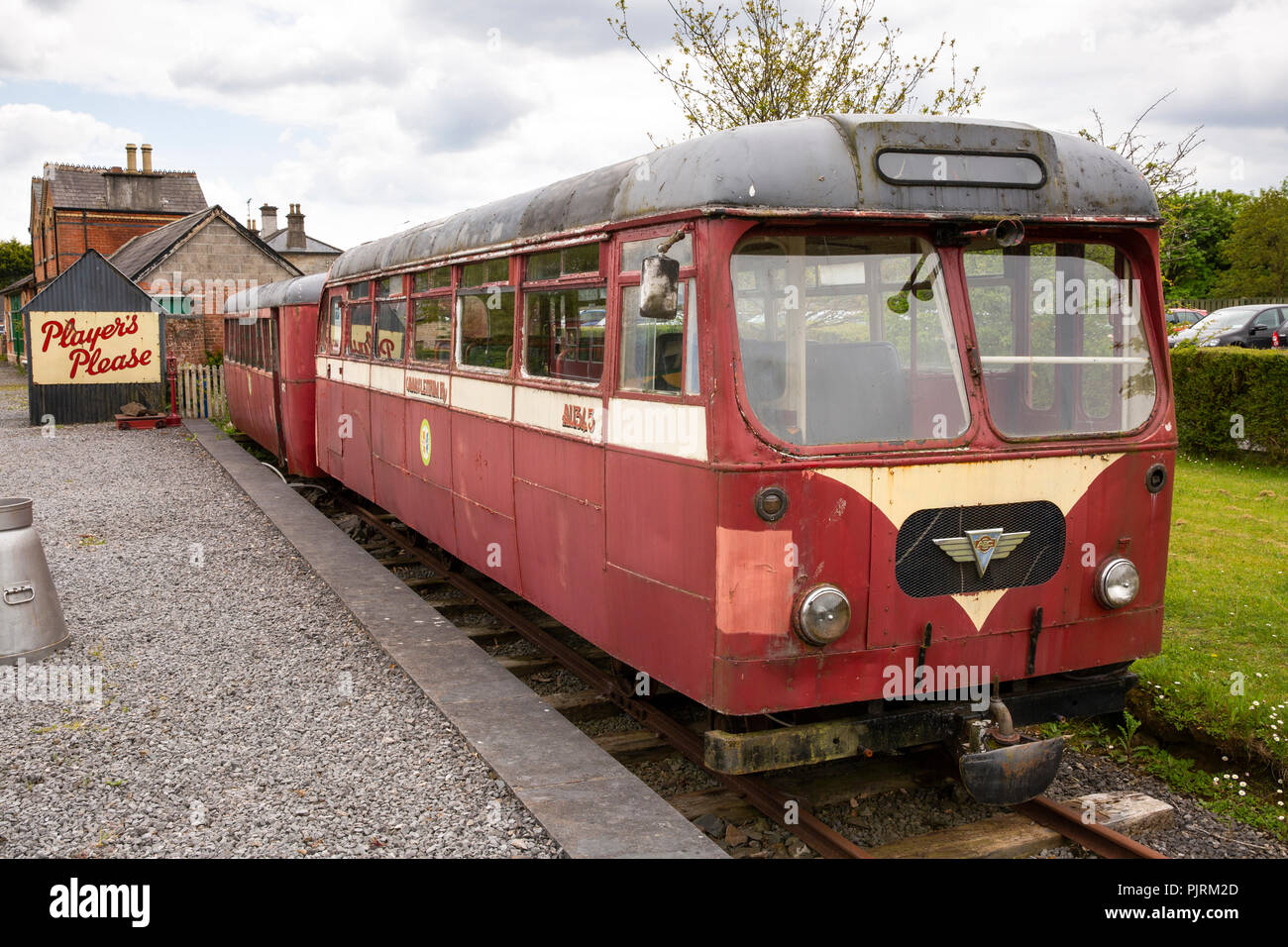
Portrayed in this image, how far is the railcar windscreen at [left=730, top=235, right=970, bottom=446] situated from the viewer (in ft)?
14.4

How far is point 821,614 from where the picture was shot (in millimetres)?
4355

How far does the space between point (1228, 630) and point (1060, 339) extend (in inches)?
125

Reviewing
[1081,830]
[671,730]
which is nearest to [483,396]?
[671,730]

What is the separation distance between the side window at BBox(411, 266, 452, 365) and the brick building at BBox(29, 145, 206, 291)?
42101 millimetres

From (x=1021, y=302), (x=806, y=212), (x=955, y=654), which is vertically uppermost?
(x=806, y=212)

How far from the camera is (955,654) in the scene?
4.63 meters

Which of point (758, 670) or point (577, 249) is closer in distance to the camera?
point (758, 670)

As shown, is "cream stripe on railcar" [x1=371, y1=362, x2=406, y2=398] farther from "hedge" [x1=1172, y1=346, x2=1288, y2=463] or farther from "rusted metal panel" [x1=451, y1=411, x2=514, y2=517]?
"hedge" [x1=1172, y1=346, x2=1288, y2=463]

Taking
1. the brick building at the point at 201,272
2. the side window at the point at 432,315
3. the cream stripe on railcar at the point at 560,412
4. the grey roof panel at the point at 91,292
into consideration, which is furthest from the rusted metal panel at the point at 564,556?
the brick building at the point at 201,272

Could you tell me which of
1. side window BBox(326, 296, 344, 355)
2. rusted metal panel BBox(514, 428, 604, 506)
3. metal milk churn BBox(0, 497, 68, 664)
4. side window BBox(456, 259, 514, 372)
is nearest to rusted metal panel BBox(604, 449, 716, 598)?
rusted metal panel BBox(514, 428, 604, 506)

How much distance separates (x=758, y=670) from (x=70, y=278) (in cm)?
2095

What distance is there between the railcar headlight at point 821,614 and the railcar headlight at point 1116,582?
1.28m

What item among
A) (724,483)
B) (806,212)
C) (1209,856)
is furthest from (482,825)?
(1209,856)
